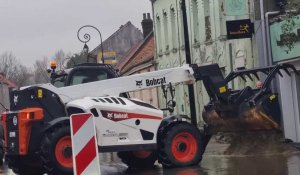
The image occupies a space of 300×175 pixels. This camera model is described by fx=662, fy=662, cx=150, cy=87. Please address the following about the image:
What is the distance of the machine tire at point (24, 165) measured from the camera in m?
13.7

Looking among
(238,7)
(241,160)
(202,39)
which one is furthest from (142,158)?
(202,39)

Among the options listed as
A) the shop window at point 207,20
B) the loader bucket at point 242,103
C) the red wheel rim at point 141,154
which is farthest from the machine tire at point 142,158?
the shop window at point 207,20

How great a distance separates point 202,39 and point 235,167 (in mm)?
13611

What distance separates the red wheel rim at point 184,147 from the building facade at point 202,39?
22.2 ft

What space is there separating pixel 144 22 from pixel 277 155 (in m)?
31.6

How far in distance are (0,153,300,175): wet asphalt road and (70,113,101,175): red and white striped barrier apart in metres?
5.02

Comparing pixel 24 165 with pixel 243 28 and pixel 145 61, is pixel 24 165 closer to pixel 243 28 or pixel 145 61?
pixel 243 28

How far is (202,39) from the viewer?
26453 millimetres

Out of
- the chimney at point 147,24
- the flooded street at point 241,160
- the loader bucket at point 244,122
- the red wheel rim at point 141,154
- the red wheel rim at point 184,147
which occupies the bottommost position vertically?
the flooded street at point 241,160

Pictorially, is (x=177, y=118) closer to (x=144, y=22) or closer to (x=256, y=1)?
(x=256, y=1)

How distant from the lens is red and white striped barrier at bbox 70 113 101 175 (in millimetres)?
7680

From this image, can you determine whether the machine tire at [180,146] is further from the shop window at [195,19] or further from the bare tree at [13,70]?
the bare tree at [13,70]

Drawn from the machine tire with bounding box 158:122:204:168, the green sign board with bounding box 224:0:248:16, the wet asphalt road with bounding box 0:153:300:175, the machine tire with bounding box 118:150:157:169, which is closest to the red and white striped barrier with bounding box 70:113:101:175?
the wet asphalt road with bounding box 0:153:300:175

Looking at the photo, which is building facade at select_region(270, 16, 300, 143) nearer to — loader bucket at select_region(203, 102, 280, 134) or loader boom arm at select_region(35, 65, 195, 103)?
loader bucket at select_region(203, 102, 280, 134)
